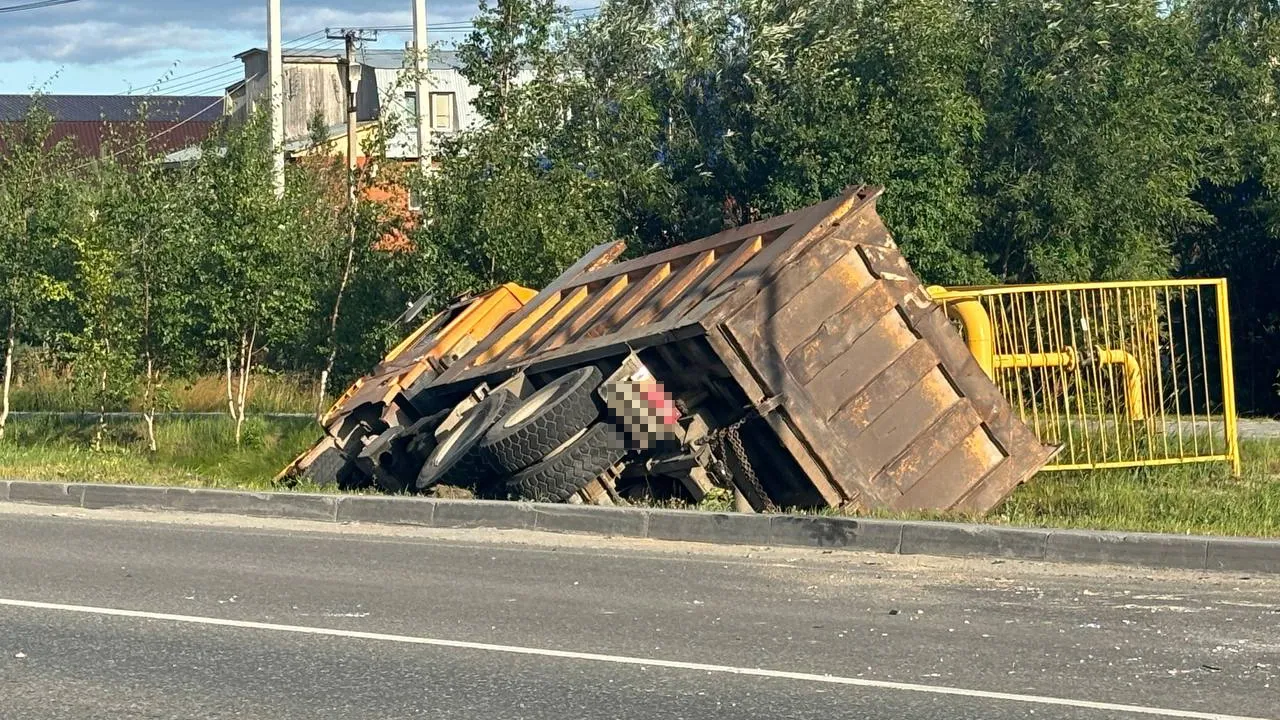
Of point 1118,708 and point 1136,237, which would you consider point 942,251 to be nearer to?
point 1136,237

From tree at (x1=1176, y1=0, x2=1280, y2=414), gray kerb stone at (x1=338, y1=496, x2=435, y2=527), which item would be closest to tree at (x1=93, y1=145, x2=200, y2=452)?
gray kerb stone at (x1=338, y1=496, x2=435, y2=527)

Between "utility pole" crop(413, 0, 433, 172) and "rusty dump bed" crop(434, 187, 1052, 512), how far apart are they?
25.9ft

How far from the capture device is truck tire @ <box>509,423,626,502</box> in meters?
10.6

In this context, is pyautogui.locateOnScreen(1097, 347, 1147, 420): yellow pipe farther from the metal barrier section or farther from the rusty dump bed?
the rusty dump bed

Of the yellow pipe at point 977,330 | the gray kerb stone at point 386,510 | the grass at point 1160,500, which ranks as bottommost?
the gray kerb stone at point 386,510

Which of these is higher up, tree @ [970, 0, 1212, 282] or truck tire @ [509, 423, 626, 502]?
tree @ [970, 0, 1212, 282]

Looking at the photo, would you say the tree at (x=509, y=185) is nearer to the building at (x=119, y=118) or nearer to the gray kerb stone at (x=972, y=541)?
the building at (x=119, y=118)

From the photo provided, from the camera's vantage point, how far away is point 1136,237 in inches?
745

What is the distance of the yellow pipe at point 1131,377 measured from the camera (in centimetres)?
1214

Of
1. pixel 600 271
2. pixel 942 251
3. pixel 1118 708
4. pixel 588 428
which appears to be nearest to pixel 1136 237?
pixel 942 251

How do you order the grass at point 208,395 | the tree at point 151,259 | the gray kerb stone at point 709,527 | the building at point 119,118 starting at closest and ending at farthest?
the gray kerb stone at point 709,527 → the tree at point 151,259 → the building at point 119,118 → the grass at point 208,395

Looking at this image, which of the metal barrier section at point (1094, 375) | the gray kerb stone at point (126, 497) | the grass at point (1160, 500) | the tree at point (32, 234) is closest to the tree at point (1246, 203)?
the grass at point (1160, 500)

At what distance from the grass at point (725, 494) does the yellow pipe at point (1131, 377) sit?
52cm

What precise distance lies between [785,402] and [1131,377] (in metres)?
3.70
